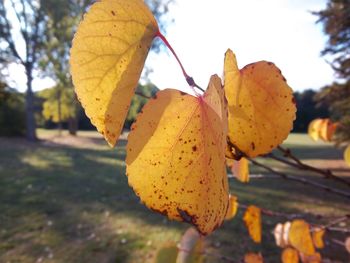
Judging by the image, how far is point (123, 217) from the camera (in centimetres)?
351

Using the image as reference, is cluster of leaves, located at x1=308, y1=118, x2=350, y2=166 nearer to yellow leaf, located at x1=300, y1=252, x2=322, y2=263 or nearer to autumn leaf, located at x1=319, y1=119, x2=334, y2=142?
autumn leaf, located at x1=319, y1=119, x2=334, y2=142

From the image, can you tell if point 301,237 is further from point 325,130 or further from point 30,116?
point 30,116

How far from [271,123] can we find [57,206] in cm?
381

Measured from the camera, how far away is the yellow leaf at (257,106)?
32 cm

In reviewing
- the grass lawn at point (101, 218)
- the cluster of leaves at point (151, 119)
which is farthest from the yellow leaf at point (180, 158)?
the grass lawn at point (101, 218)

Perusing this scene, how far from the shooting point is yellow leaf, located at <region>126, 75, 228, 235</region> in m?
0.24

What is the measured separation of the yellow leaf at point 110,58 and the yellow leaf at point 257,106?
0.08 metres

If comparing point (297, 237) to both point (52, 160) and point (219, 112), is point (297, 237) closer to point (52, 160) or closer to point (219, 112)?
point (219, 112)

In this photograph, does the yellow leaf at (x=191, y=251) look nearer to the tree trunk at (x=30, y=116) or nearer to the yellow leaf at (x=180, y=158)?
the yellow leaf at (x=180, y=158)

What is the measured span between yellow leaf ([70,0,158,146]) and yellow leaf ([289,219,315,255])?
2.18ft

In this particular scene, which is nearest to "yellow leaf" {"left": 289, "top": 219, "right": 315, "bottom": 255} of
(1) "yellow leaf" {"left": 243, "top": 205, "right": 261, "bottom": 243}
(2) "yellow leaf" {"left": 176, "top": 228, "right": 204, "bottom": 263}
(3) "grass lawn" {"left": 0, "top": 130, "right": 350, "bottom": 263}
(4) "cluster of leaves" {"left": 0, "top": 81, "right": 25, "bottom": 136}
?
(1) "yellow leaf" {"left": 243, "top": 205, "right": 261, "bottom": 243}

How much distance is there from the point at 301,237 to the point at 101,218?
2872 millimetres

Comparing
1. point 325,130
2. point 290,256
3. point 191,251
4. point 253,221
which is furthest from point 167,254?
point 325,130

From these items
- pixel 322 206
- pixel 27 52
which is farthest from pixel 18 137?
pixel 322 206
